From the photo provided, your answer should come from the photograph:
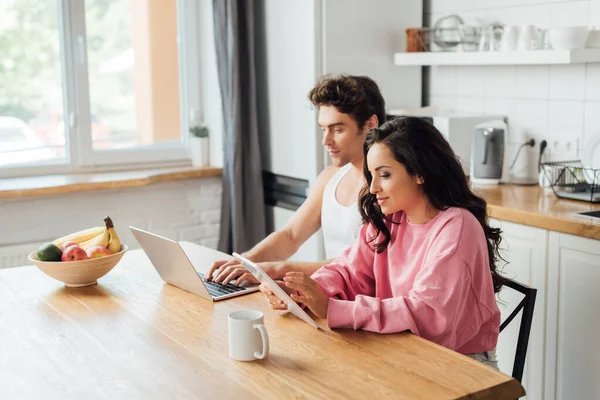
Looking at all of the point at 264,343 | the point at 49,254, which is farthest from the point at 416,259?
the point at 49,254

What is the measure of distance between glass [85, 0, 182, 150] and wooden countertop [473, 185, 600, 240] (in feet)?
5.67

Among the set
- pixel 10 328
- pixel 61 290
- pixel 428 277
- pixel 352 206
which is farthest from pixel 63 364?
pixel 352 206

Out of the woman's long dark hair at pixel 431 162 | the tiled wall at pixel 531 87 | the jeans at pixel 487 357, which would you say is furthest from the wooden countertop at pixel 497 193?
the jeans at pixel 487 357

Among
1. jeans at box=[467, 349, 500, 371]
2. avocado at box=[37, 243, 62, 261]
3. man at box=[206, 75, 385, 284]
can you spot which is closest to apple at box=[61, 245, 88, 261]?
avocado at box=[37, 243, 62, 261]

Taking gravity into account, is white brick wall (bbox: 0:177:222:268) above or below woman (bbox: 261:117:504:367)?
below

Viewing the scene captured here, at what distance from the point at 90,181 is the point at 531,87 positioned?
1980mm

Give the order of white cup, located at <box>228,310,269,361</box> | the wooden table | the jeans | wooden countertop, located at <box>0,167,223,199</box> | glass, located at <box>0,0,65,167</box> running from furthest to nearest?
glass, located at <box>0,0,65,167</box> → wooden countertop, located at <box>0,167,223,199</box> → the jeans → white cup, located at <box>228,310,269,361</box> → the wooden table

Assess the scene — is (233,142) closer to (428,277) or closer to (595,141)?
(595,141)

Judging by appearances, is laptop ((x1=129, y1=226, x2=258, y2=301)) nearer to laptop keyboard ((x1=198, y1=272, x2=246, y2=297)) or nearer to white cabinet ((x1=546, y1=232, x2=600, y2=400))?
laptop keyboard ((x1=198, y1=272, x2=246, y2=297))

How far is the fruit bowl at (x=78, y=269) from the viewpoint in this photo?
2.15 metres

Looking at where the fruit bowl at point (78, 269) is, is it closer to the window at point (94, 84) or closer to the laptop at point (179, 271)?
the laptop at point (179, 271)

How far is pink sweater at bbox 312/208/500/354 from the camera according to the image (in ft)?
5.73

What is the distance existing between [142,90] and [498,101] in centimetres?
174

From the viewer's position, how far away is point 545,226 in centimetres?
269
